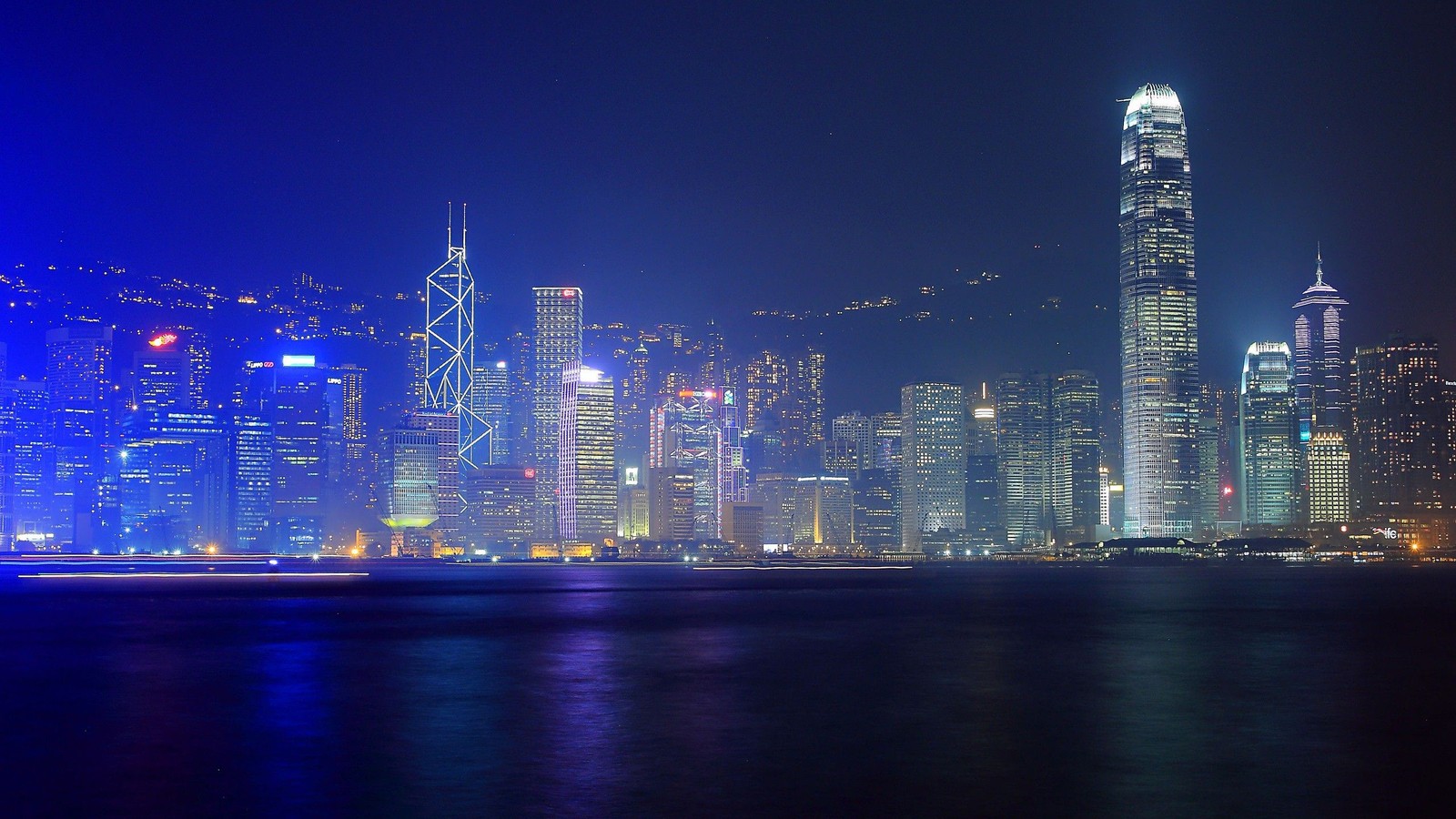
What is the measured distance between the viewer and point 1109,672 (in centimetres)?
5266

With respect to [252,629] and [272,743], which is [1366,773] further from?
[252,629]

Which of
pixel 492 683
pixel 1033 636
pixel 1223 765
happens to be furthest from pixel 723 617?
pixel 1223 765

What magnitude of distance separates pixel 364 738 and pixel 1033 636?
46945 millimetres

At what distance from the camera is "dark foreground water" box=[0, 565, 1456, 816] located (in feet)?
91.6

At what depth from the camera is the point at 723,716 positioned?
39.7 meters

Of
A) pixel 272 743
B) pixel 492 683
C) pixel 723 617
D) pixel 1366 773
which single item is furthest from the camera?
pixel 723 617

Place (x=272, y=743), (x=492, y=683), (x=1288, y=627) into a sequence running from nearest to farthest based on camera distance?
1. (x=272, y=743)
2. (x=492, y=683)
3. (x=1288, y=627)

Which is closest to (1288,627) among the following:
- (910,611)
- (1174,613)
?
(1174,613)

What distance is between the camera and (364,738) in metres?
34.8

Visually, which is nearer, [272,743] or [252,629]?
[272,743]

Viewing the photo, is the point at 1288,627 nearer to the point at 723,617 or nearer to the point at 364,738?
the point at 723,617

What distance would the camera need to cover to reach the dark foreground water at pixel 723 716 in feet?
91.6

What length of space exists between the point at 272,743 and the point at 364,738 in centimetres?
224

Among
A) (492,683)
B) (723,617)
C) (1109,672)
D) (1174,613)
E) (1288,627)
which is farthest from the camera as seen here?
(1174,613)
